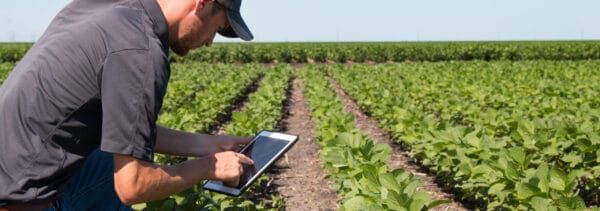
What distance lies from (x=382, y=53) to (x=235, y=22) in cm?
3281

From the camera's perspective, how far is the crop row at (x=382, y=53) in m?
33.6

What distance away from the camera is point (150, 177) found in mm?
2018

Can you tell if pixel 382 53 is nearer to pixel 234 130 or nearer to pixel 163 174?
pixel 234 130

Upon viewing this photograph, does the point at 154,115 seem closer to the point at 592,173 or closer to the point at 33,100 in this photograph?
the point at 33,100

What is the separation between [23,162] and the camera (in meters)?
2.07

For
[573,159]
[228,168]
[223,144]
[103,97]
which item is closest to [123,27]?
[103,97]

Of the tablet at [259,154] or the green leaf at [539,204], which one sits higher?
the tablet at [259,154]

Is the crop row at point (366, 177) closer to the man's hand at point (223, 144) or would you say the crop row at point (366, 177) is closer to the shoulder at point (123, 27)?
the man's hand at point (223, 144)

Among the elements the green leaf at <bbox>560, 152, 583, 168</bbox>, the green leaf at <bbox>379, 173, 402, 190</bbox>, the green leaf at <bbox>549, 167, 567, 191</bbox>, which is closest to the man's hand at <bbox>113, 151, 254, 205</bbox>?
the green leaf at <bbox>379, 173, 402, 190</bbox>

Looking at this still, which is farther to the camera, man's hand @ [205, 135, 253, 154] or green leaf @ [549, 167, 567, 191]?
green leaf @ [549, 167, 567, 191]

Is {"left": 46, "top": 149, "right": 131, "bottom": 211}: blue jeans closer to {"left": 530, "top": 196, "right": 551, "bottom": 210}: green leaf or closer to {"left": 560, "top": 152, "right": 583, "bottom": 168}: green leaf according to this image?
{"left": 530, "top": 196, "right": 551, "bottom": 210}: green leaf

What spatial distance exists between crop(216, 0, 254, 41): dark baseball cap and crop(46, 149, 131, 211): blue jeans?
0.96m

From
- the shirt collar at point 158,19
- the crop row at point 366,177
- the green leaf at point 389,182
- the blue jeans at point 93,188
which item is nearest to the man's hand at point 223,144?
the blue jeans at point 93,188

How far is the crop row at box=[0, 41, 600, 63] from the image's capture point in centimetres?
3362
